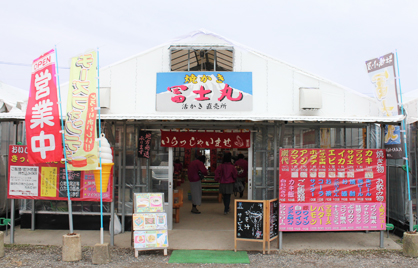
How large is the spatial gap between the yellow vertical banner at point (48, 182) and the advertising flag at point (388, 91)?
24.1 ft

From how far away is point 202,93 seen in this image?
795 centimetres

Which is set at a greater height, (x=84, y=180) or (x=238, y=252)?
(x=84, y=180)

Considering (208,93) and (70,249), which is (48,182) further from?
(208,93)

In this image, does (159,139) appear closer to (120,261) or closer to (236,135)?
(236,135)

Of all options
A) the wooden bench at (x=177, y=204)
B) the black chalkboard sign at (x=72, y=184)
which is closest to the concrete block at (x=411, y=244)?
the wooden bench at (x=177, y=204)

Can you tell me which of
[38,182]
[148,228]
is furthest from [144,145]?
[38,182]

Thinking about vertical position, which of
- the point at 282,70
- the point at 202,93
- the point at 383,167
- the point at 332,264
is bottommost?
the point at 332,264

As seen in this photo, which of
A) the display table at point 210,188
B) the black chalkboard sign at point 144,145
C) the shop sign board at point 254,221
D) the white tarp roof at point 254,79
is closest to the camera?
the shop sign board at point 254,221

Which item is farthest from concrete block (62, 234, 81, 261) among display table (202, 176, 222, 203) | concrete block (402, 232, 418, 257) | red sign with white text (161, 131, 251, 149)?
display table (202, 176, 222, 203)

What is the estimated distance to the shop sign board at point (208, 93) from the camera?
7.94 metres

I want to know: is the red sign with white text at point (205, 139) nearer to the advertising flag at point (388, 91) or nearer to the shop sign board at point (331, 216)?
the shop sign board at point (331, 216)

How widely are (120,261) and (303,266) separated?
11.1 feet

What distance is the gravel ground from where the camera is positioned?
19.6 ft

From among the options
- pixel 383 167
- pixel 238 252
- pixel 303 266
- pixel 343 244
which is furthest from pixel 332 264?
pixel 383 167
